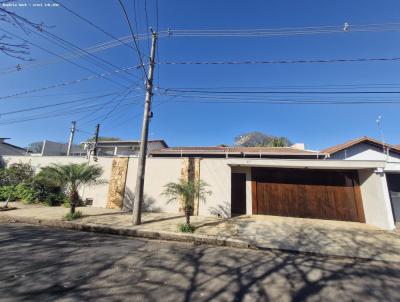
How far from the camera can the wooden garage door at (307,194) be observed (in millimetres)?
11242

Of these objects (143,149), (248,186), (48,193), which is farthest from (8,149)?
(248,186)

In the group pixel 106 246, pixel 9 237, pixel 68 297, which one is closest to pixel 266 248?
pixel 106 246

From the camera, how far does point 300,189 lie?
11742 millimetres

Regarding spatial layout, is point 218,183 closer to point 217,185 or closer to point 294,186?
point 217,185

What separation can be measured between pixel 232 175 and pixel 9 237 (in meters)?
10.1

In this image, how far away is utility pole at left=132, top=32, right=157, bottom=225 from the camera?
8953mm

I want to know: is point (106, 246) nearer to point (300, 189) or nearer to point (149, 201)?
point (149, 201)

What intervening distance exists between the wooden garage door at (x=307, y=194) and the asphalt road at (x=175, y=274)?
5.59 m

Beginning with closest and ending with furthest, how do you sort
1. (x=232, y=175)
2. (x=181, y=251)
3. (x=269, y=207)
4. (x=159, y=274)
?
(x=159, y=274) → (x=181, y=251) → (x=269, y=207) → (x=232, y=175)

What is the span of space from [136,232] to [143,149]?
3.43 m

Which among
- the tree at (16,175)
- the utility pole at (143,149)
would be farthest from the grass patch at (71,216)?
the tree at (16,175)

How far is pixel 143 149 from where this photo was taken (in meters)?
9.23

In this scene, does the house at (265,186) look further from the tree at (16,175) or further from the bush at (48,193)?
the tree at (16,175)

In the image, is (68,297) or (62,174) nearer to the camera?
(68,297)
